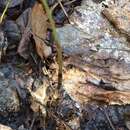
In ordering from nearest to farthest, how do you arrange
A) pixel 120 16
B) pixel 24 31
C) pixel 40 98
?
1. pixel 40 98
2. pixel 24 31
3. pixel 120 16

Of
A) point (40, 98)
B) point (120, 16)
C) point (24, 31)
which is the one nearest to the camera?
point (40, 98)

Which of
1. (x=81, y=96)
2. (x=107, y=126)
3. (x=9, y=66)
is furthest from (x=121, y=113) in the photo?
(x=9, y=66)

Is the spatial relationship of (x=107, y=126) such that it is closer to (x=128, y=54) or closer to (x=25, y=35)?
(x=128, y=54)

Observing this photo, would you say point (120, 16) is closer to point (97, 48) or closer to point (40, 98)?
point (97, 48)

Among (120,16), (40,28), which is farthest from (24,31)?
(120,16)

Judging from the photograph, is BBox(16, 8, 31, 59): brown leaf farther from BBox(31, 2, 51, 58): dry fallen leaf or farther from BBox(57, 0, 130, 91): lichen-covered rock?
BBox(57, 0, 130, 91): lichen-covered rock

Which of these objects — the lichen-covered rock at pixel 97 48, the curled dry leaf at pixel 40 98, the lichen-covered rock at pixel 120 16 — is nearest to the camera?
the curled dry leaf at pixel 40 98

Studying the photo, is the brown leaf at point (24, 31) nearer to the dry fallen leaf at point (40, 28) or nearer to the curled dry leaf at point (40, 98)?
the dry fallen leaf at point (40, 28)

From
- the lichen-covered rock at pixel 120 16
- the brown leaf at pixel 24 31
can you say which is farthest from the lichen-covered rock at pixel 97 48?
the brown leaf at pixel 24 31

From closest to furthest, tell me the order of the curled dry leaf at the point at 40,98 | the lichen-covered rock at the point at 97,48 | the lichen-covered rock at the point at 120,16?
the curled dry leaf at the point at 40,98 → the lichen-covered rock at the point at 97,48 → the lichen-covered rock at the point at 120,16
